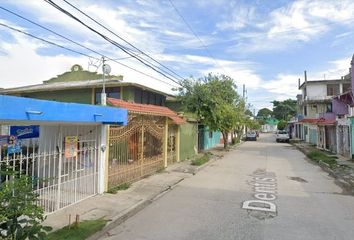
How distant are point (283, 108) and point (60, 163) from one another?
4136 inches

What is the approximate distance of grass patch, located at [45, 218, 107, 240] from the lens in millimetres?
6590

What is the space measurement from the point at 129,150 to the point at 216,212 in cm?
498

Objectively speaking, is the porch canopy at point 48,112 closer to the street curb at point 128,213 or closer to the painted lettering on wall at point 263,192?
the street curb at point 128,213

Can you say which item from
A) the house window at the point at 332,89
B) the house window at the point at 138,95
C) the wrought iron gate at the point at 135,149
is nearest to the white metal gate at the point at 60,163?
the wrought iron gate at the point at 135,149

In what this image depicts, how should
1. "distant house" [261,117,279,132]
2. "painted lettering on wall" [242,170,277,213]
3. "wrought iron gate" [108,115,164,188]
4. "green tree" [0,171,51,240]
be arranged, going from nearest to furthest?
"green tree" [0,171,51,240], "painted lettering on wall" [242,170,277,213], "wrought iron gate" [108,115,164,188], "distant house" [261,117,279,132]

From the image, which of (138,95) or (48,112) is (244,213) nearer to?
(48,112)

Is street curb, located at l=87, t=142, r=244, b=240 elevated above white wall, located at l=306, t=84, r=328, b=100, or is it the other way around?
white wall, located at l=306, t=84, r=328, b=100

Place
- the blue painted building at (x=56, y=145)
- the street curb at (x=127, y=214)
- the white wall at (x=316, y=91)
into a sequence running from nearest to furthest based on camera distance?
1. the blue painted building at (x=56, y=145)
2. the street curb at (x=127, y=214)
3. the white wall at (x=316, y=91)

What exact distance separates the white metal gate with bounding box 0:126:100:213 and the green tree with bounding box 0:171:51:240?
6.80 ft

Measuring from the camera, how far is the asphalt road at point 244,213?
7.29 metres

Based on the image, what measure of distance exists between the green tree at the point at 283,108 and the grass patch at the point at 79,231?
99.1m

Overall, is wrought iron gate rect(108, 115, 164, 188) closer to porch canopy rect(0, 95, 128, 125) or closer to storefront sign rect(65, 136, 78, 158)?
porch canopy rect(0, 95, 128, 125)

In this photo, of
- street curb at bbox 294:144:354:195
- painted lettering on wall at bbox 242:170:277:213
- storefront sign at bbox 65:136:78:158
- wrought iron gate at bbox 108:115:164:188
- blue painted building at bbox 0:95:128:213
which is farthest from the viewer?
street curb at bbox 294:144:354:195

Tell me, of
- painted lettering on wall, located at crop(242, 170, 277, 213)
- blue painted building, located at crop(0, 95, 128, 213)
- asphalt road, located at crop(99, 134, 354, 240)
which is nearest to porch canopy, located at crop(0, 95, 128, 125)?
blue painted building, located at crop(0, 95, 128, 213)
